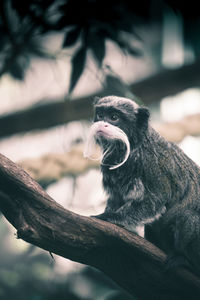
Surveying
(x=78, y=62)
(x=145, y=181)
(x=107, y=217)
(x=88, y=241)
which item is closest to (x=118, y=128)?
(x=145, y=181)

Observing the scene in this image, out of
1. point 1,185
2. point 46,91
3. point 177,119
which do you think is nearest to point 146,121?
point 177,119

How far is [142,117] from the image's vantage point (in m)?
1.88

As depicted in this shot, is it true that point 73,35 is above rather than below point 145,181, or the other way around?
above

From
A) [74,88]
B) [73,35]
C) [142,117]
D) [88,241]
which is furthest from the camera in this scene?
[74,88]

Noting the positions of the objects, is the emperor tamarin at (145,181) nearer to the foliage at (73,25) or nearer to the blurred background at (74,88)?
the blurred background at (74,88)

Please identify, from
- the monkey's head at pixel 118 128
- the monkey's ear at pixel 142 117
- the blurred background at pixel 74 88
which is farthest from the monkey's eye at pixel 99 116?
the blurred background at pixel 74 88

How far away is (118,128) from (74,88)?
0.73 meters

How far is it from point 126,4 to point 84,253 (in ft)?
4.66

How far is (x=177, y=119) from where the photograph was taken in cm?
241

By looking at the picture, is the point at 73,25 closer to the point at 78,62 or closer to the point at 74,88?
the point at 78,62

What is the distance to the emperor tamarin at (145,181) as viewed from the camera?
179cm

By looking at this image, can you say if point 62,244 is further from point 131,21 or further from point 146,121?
point 131,21

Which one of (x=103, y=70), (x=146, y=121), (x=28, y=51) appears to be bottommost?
(x=146, y=121)

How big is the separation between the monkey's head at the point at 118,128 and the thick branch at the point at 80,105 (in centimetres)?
56
